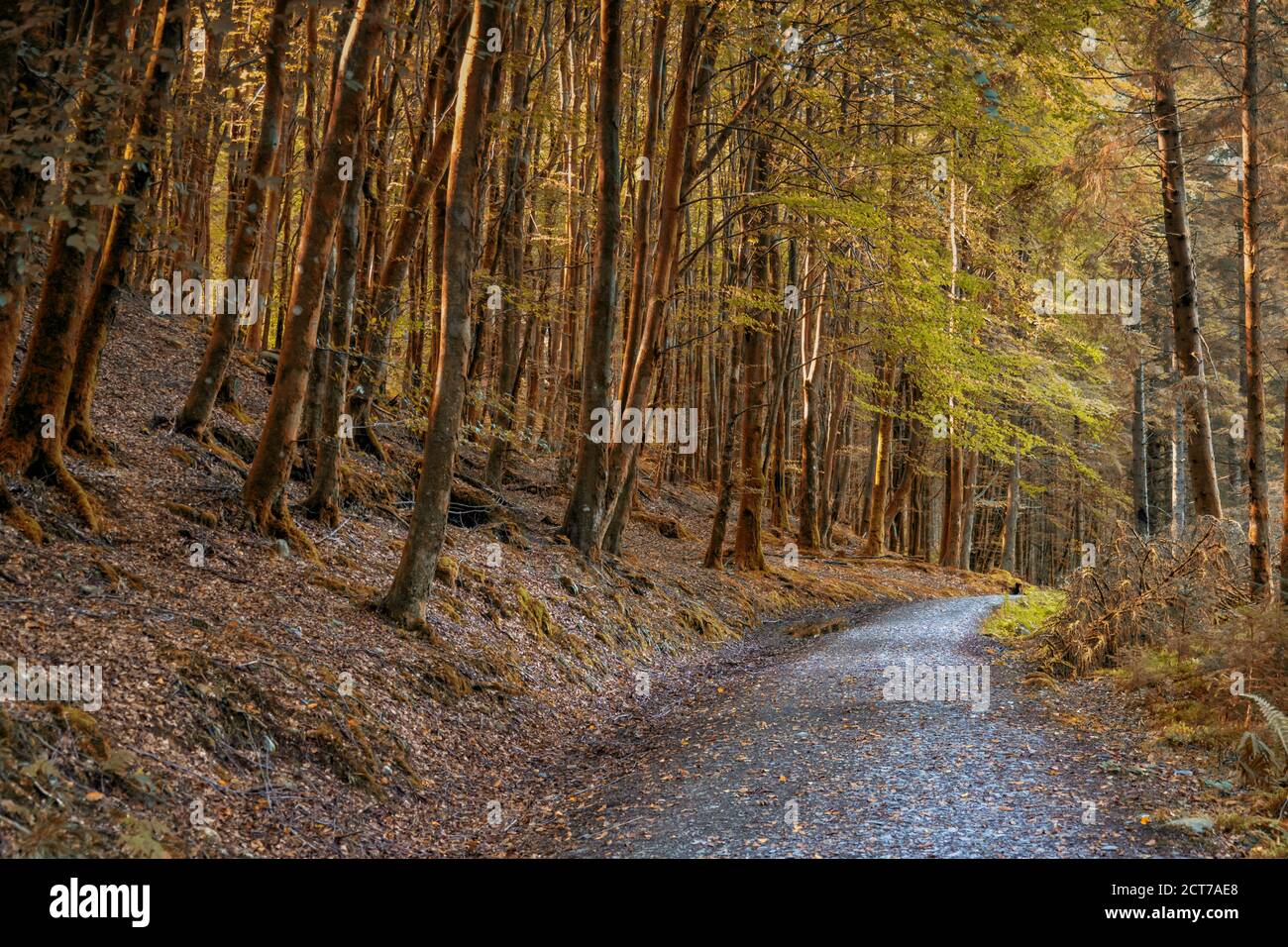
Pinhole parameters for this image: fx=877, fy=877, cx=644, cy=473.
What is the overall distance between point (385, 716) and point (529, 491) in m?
11.6

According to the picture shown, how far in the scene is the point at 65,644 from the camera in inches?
189

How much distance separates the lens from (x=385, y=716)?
251 inches

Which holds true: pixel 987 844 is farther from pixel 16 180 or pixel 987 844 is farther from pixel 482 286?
pixel 482 286

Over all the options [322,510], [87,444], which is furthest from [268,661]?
[322,510]

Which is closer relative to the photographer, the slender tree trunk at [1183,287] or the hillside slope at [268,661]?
the hillside slope at [268,661]

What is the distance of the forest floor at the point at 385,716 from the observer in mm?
4504

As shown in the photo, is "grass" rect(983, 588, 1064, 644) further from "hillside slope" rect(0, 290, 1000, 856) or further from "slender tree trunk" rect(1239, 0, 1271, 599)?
"hillside slope" rect(0, 290, 1000, 856)

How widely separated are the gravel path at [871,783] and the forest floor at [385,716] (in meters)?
0.03

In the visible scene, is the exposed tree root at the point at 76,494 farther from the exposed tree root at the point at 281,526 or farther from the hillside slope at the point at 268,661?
the exposed tree root at the point at 281,526

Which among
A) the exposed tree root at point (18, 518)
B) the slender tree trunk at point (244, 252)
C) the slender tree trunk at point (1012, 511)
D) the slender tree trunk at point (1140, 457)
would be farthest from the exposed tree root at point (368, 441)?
the slender tree trunk at point (1012, 511)

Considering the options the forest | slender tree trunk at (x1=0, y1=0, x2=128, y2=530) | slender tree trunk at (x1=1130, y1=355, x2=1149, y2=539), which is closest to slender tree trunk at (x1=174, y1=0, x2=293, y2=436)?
the forest

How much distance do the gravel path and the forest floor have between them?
1.2 inches

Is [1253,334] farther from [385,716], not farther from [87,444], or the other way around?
[87,444]

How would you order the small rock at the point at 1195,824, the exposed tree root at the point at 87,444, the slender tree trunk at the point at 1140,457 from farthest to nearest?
the slender tree trunk at the point at 1140,457 → the exposed tree root at the point at 87,444 → the small rock at the point at 1195,824
